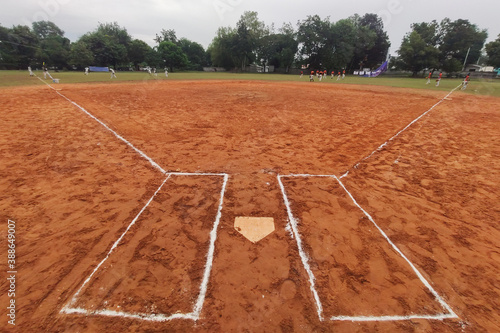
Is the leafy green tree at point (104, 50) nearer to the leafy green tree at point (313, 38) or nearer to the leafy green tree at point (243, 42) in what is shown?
the leafy green tree at point (243, 42)

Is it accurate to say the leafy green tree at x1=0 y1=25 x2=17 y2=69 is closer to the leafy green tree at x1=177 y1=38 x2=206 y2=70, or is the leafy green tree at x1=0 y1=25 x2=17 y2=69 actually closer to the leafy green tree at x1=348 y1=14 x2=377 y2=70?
the leafy green tree at x1=177 y1=38 x2=206 y2=70

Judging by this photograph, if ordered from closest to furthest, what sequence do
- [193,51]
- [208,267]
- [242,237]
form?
[208,267] → [242,237] → [193,51]

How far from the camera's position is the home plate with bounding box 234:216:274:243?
3.83 meters

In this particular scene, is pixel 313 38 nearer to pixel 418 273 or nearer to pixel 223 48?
pixel 223 48

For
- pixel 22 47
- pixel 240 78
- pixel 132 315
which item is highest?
pixel 22 47

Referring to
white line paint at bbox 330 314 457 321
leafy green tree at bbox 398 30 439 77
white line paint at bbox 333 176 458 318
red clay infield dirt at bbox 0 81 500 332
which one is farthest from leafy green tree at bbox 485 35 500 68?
white line paint at bbox 330 314 457 321

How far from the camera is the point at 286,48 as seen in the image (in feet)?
197

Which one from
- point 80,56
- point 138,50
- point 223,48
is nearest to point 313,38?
point 223,48

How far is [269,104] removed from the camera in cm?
1430

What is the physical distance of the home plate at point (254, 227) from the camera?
383 centimetres

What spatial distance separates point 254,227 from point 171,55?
66954 millimetres

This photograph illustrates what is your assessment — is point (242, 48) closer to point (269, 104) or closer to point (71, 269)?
point (269, 104)

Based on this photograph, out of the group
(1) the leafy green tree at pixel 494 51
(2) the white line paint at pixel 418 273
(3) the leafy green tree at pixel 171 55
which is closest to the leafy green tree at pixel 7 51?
(3) the leafy green tree at pixel 171 55

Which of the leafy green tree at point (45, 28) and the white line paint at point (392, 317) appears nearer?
the white line paint at point (392, 317)
